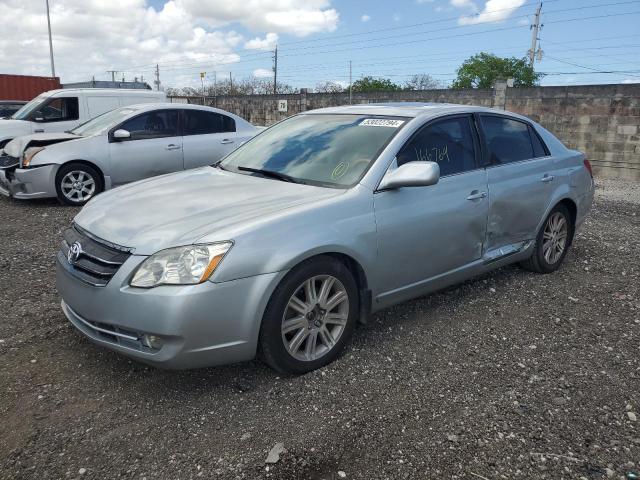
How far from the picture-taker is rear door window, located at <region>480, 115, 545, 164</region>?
4207mm

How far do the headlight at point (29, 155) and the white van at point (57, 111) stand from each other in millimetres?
2570

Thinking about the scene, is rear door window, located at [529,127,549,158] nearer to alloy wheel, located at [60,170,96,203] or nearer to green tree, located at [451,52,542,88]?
alloy wheel, located at [60,170,96,203]

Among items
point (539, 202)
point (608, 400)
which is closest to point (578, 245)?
point (539, 202)


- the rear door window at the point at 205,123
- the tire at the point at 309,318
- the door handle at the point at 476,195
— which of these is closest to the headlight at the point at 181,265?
the tire at the point at 309,318

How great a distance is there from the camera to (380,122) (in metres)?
3.73

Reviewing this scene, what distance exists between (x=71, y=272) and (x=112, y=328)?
0.45 m

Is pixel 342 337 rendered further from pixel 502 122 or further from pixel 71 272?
pixel 502 122

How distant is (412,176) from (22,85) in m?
22.3

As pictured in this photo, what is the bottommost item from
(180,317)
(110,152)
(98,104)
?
(180,317)

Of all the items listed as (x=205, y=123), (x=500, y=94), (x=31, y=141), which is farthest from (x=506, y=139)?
(x=500, y=94)

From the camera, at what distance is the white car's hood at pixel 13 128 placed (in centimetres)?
945

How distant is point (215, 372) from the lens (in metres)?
3.12

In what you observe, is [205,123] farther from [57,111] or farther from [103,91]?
[57,111]

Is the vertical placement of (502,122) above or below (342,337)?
above
